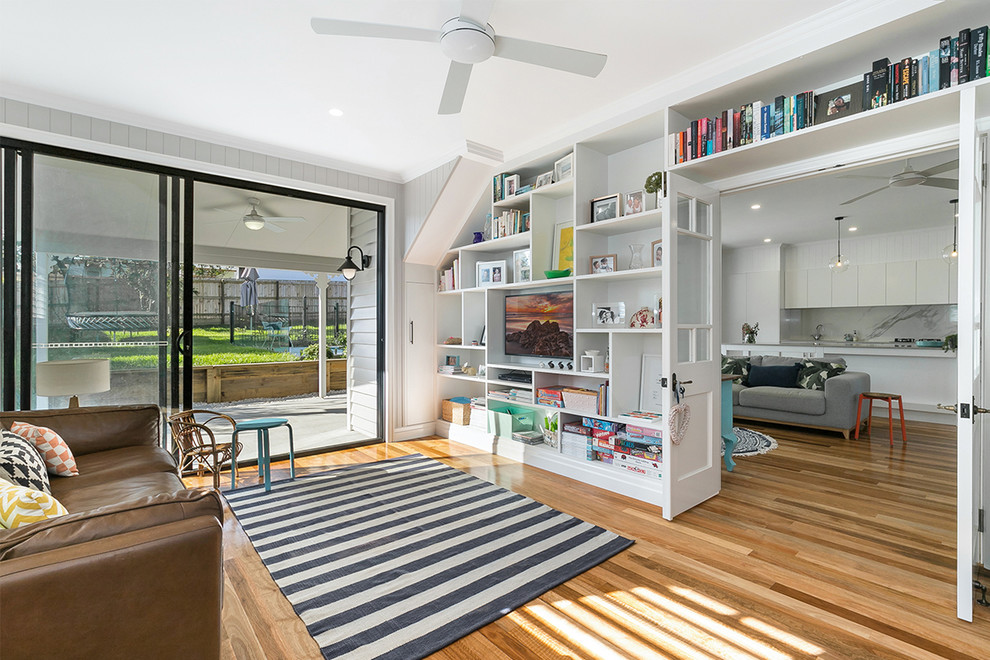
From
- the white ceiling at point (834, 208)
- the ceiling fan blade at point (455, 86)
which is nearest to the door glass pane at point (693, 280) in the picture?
the white ceiling at point (834, 208)

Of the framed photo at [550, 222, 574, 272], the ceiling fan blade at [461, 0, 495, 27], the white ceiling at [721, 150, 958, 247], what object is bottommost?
the framed photo at [550, 222, 574, 272]

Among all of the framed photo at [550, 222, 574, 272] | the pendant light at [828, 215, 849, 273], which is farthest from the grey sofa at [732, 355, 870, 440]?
the framed photo at [550, 222, 574, 272]

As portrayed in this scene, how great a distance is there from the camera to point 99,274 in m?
3.49

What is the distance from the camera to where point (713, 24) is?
2.43 meters

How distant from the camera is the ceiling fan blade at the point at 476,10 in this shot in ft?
6.60

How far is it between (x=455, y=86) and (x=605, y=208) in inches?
58.9

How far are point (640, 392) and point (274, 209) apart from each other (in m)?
3.60

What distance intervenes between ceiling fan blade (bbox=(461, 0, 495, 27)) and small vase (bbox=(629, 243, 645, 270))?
1.93m

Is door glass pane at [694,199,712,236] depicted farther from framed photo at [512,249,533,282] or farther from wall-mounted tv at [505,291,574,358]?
framed photo at [512,249,533,282]

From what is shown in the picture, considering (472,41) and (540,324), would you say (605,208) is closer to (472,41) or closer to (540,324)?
(540,324)

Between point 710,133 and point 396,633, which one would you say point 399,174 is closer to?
point 710,133

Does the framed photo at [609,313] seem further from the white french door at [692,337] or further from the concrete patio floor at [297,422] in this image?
the concrete patio floor at [297,422]

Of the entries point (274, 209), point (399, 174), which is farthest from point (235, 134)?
point (399, 174)

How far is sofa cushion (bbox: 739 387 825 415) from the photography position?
5.27 m
